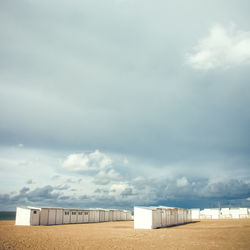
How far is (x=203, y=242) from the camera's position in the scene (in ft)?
90.7

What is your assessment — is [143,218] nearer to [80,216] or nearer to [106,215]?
[80,216]

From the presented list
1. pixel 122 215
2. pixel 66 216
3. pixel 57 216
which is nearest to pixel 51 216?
pixel 57 216

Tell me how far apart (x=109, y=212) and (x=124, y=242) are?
165 feet

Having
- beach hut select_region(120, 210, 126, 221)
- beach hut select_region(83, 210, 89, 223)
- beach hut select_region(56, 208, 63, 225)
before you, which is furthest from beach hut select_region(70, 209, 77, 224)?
beach hut select_region(120, 210, 126, 221)

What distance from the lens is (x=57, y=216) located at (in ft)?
185

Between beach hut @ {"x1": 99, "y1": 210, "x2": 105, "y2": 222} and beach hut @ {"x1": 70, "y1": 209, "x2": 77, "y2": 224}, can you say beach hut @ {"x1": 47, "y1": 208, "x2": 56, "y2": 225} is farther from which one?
beach hut @ {"x1": 99, "y1": 210, "x2": 105, "y2": 222}

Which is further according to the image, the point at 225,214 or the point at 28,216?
the point at 225,214

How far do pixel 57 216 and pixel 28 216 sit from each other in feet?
24.3

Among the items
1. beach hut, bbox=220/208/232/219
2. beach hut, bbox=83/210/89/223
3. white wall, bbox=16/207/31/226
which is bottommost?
beach hut, bbox=220/208/232/219

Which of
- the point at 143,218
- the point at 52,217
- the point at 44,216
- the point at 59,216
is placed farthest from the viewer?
the point at 59,216

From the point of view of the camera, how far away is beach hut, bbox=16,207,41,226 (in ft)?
166

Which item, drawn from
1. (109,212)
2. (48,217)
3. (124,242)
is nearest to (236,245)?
(124,242)

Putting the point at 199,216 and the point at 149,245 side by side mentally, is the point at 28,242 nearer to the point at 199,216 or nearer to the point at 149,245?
the point at 149,245

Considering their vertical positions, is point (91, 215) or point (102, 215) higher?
point (91, 215)
